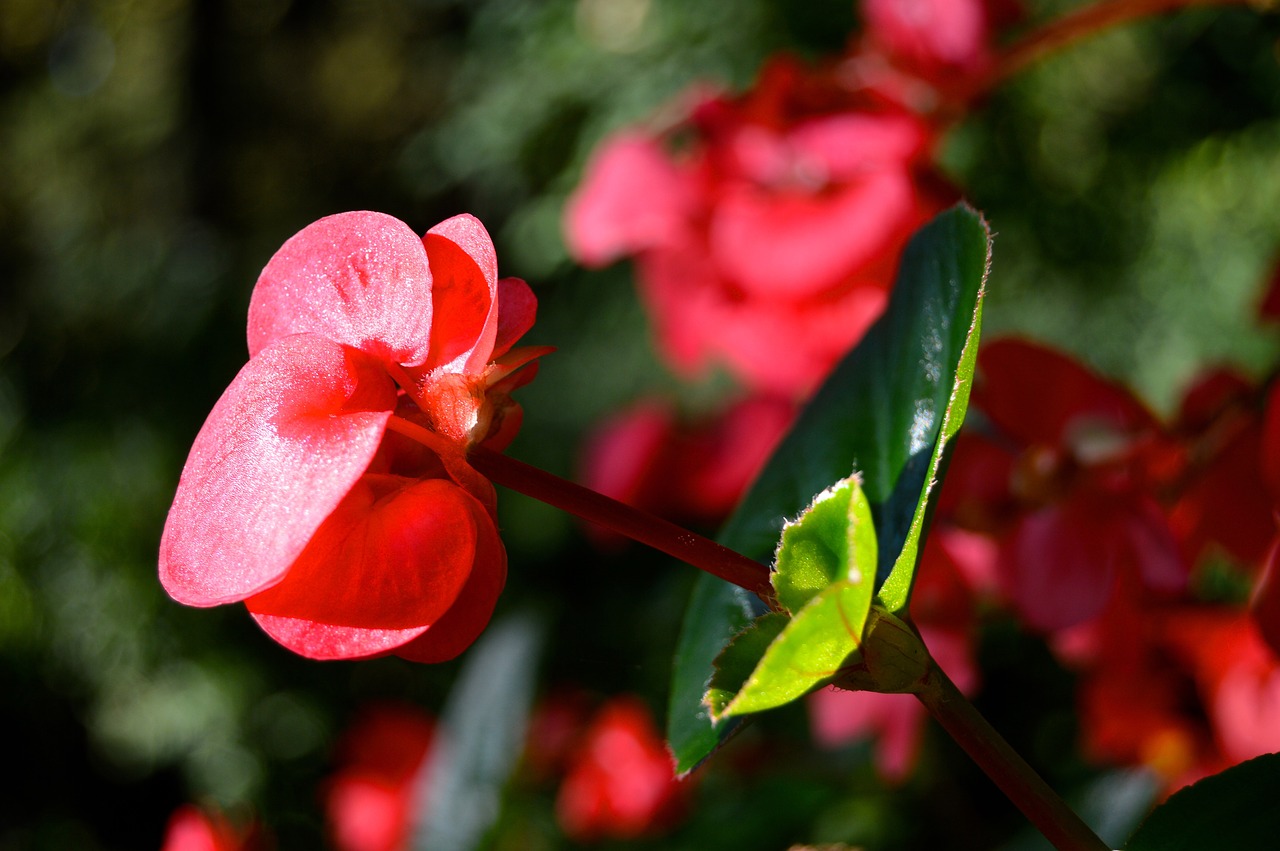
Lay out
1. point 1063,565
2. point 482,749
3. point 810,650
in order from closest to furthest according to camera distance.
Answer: point 810,650 < point 1063,565 < point 482,749

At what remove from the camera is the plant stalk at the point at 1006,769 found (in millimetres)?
155

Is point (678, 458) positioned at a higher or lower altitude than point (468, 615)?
lower

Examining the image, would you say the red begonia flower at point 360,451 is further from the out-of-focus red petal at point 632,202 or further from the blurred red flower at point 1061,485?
the out-of-focus red petal at point 632,202

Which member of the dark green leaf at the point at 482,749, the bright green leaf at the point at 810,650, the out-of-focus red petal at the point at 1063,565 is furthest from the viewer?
the dark green leaf at the point at 482,749

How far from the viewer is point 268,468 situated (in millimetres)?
158

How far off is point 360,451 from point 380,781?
0.65 m

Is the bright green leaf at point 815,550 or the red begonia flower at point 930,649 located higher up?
the bright green leaf at point 815,550

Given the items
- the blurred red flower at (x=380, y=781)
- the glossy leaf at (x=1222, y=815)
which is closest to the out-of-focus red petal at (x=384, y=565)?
the glossy leaf at (x=1222, y=815)

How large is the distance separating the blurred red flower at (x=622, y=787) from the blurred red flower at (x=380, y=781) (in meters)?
0.10

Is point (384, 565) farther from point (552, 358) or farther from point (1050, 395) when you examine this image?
point (552, 358)

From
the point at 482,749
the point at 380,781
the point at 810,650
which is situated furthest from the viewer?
the point at 380,781

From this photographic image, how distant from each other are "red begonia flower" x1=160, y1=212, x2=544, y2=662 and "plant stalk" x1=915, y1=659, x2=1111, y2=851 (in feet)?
0.23

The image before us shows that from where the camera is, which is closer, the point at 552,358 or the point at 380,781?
the point at 380,781

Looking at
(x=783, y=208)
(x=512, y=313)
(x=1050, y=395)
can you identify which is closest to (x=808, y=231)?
(x=783, y=208)
